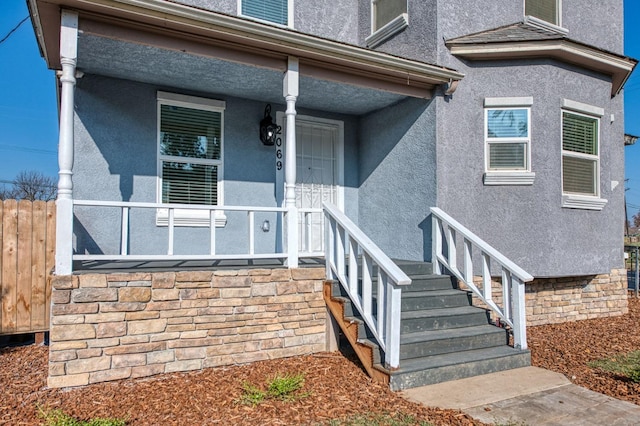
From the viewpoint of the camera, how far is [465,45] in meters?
6.52

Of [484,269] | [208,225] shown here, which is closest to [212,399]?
[208,225]

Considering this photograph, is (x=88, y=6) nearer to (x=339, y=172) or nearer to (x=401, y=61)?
(x=401, y=61)

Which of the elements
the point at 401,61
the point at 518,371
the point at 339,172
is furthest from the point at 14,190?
the point at 518,371

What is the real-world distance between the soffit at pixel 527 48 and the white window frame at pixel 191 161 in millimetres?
3788

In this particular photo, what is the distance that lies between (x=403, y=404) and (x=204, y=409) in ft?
5.62

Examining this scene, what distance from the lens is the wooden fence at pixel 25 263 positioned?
5.51 metres

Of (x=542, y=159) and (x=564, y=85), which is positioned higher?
(x=564, y=85)

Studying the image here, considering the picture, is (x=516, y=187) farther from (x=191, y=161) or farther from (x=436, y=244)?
(x=191, y=161)

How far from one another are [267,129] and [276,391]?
4217 millimetres

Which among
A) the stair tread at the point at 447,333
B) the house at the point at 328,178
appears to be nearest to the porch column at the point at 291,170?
the house at the point at 328,178

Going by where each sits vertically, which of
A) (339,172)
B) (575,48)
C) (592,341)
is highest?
(575,48)

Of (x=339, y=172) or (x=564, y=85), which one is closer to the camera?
(x=564, y=85)

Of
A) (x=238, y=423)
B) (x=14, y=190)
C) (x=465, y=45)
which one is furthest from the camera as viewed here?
(x=14, y=190)

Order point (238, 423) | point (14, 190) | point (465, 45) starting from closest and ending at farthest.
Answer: point (238, 423) → point (465, 45) → point (14, 190)
